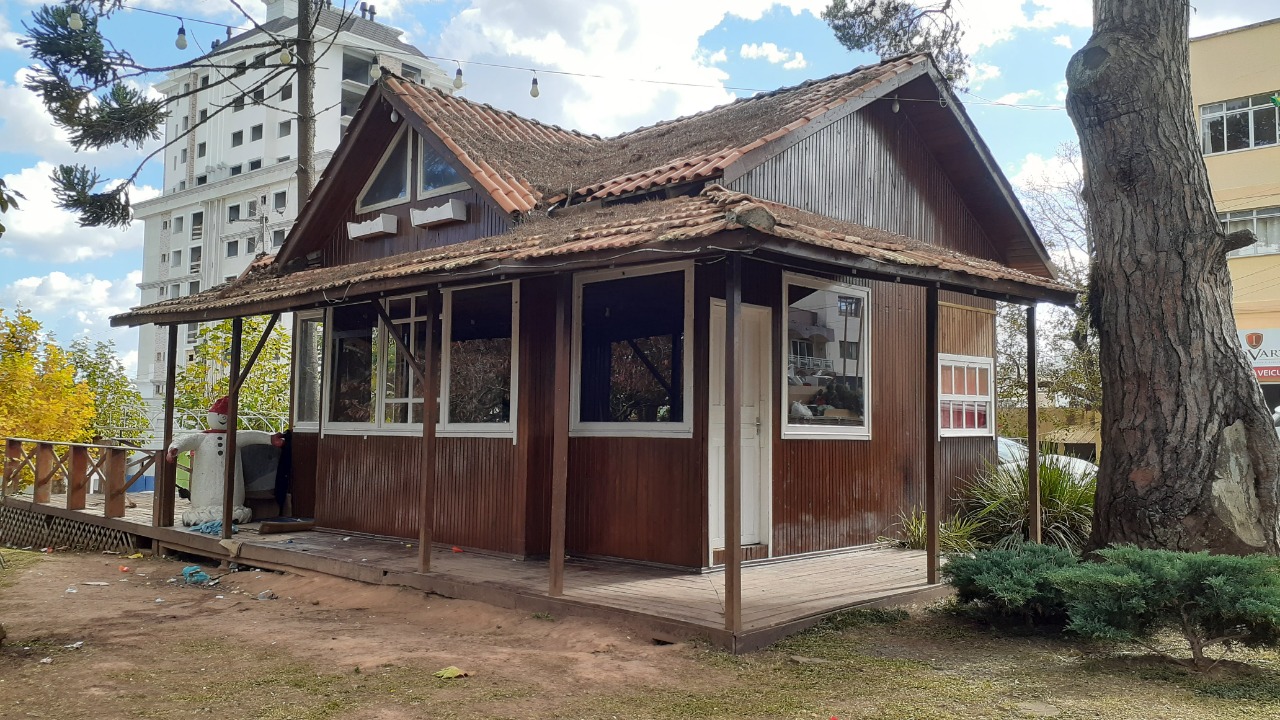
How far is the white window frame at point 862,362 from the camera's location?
28.6 feet

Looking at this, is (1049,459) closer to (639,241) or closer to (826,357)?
(826,357)

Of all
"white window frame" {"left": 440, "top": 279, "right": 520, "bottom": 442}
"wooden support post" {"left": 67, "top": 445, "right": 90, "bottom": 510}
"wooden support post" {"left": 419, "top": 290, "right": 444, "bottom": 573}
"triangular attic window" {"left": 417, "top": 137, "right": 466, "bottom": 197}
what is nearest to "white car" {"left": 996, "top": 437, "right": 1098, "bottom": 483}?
"white window frame" {"left": 440, "top": 279, "right": 520, "bottom": 442}

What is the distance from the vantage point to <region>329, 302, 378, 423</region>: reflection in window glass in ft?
35.0

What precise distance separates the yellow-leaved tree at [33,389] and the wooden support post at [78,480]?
4290 millimetres

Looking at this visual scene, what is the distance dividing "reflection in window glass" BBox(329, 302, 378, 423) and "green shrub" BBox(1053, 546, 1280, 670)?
725 cm

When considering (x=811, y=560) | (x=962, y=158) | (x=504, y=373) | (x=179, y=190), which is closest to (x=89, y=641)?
(x=504, y=373)

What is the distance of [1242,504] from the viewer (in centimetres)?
714

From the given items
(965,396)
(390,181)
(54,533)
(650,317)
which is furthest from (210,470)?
(965,396)

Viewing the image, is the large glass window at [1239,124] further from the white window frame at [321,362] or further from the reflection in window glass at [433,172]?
the white window frame at [321,362]

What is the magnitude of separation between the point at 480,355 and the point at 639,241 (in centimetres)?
369

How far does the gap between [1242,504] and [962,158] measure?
5.22 m

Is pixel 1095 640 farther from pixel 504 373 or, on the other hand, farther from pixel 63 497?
pixel 63 497

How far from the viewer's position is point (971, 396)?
11.5 m

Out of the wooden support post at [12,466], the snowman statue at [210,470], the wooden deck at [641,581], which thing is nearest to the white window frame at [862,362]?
the wooden deck at [641,581]
